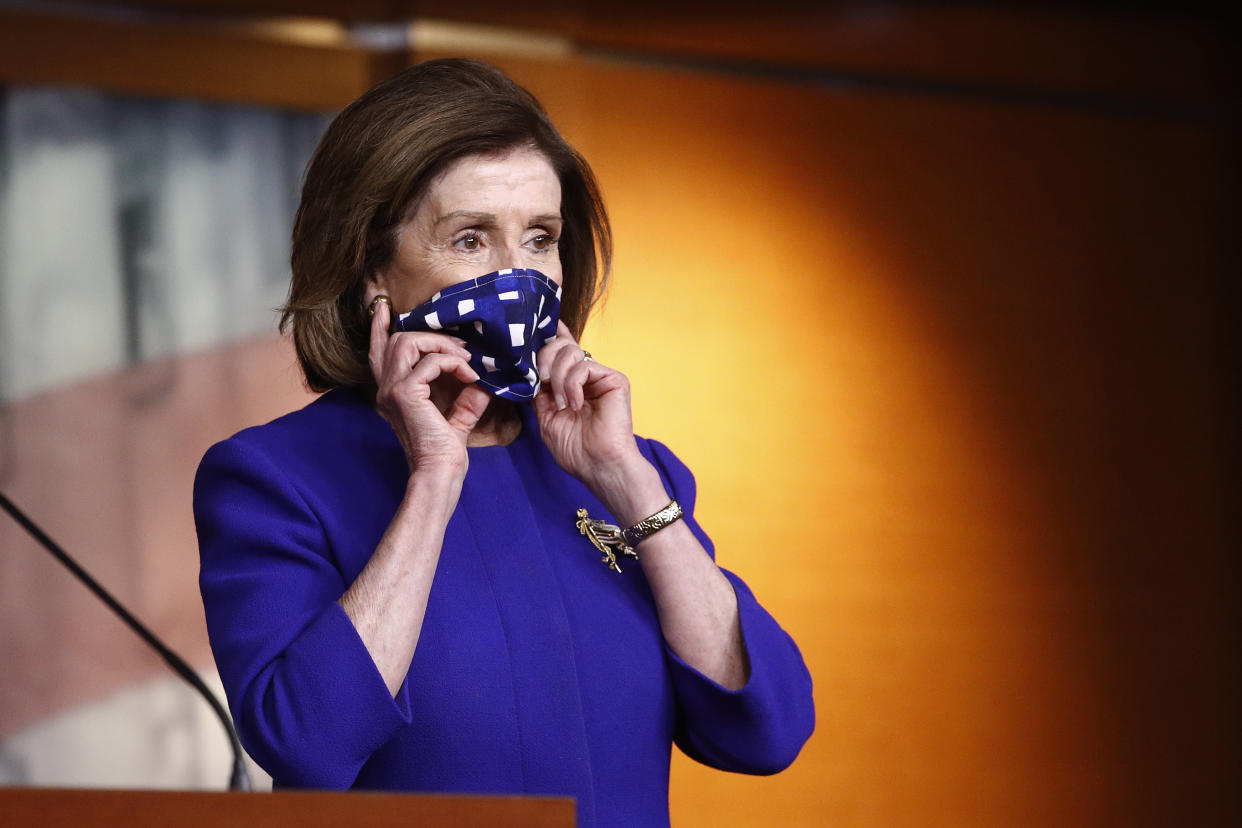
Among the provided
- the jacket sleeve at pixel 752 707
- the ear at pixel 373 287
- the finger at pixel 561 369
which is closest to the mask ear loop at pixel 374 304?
the ear at pixel 373 287

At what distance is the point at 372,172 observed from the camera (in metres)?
1.63

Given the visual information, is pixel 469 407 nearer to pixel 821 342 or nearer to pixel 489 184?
pixel 489 184

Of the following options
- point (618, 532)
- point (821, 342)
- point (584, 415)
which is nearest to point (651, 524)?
point (618, 532)

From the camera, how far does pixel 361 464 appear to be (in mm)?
1590

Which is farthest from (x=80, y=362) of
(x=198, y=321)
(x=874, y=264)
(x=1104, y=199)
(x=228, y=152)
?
(x=1104, y=199)

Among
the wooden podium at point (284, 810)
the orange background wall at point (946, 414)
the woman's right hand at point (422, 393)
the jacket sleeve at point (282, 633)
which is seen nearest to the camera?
the wooden podium at point (284, 810)

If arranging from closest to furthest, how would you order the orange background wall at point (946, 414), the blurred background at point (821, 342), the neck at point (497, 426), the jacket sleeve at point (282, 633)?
the jacket sleeve at point (282, 633) → the neck at point (497, 426) → the blurred background at point (821, 342) → the orange background wall at point (946, 414)

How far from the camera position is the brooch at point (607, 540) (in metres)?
1.63

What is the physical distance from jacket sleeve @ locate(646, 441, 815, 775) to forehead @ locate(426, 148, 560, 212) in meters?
0.53

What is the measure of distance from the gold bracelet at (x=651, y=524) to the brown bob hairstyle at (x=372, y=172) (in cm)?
40

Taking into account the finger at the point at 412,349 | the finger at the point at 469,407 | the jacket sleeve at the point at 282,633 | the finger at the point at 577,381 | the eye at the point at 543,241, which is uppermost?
the eye at the point at 543,241

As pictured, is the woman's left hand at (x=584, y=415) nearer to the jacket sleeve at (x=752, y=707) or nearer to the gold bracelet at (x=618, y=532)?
the gold bracelet at (x=618, y=532)

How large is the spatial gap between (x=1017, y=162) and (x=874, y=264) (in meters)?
0.58

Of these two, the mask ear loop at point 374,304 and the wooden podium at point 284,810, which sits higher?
the mask ear loop at point 374,304
